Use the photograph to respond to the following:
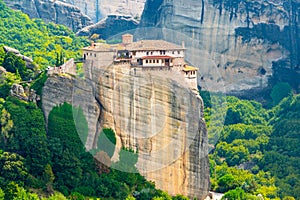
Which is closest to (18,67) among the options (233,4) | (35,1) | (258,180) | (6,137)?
(6,137)

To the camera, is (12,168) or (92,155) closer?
(12,168)

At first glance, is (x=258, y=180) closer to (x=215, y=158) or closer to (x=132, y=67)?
(x=215, y=158)

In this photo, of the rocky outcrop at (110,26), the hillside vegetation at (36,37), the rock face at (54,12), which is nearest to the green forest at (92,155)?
the hillside vegetation at (36,37)

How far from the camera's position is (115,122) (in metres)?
54.2

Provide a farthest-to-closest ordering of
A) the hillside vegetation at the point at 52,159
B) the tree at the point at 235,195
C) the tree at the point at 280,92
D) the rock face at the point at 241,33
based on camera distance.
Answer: the tree at the point at 280,92 < the rock face at the point at 241,33 < the tree at the point at 235,195 < the hillside vegetation at the point at 52,159

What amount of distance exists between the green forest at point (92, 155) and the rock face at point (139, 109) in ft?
1.53

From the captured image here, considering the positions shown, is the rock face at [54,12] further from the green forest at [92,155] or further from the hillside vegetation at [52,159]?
the hillside vegetation at [52,159]

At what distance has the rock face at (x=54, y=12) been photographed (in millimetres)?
93062

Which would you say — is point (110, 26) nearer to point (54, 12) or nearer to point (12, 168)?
point (54, 12)

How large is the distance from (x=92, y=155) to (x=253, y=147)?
21.5m

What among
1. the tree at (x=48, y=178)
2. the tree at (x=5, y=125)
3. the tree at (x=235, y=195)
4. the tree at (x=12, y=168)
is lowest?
the tree at (x=235, y=195)

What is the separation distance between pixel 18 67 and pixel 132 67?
20.7 feet

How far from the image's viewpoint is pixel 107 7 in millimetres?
99500

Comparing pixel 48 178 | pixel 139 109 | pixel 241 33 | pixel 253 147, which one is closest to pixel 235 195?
pixel 139 109
